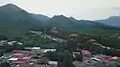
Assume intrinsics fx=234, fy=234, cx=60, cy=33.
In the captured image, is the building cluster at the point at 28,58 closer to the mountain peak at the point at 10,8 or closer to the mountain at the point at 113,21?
the mountain peak at the point at 10,8

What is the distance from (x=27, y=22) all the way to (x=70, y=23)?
67cm

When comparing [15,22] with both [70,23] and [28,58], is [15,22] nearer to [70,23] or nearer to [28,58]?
[28,58]

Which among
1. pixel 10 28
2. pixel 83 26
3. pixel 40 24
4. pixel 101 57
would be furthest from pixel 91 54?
pixel 10 28

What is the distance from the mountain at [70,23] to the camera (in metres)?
3.60

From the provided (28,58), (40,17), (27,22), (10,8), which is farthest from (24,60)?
(10,8)

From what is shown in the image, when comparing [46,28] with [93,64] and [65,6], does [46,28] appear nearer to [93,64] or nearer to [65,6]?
[65,6]

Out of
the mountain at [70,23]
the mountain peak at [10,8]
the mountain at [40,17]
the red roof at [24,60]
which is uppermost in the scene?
the mountain peak at [10,8]

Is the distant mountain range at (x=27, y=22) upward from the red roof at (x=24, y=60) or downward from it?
upward

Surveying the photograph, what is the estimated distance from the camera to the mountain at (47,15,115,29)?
11.8 ft

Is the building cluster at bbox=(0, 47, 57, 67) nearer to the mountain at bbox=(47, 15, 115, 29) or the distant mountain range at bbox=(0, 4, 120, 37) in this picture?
the distant mountain range at bbox=(0, 4, 120, 37)

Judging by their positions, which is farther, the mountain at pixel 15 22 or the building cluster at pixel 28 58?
the mountain at pixel 15 22

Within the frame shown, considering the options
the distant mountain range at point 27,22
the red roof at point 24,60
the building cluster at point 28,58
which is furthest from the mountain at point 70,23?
the red roof at point 24,60

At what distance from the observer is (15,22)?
3627mm

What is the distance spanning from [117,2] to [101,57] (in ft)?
2.99
